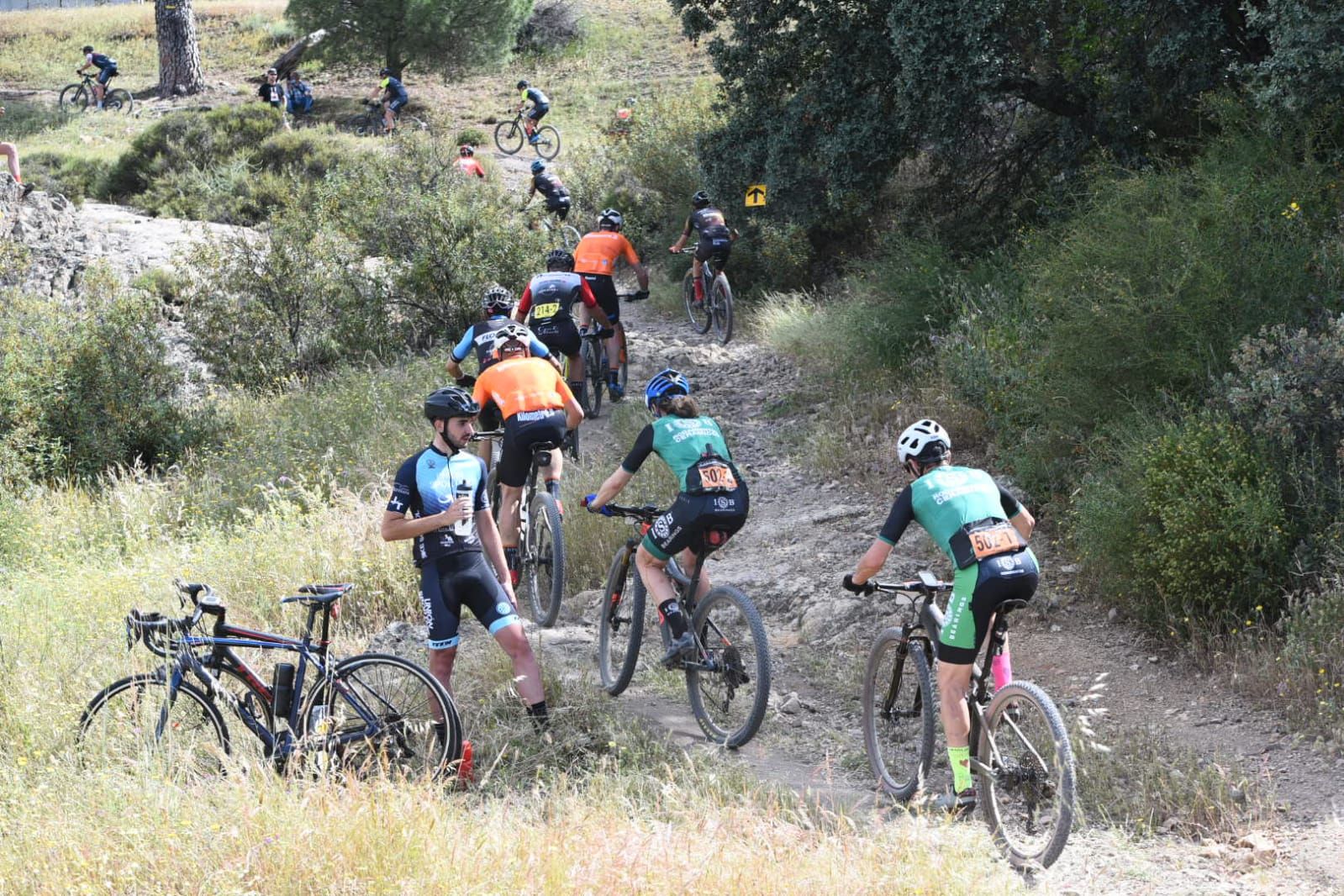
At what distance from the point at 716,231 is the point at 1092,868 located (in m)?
10.6

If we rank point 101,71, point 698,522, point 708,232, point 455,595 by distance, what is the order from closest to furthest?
point 455,595 < point 698,522 < point 708,232 < point 101,71

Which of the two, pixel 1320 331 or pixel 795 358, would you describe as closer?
pixel 1320 331

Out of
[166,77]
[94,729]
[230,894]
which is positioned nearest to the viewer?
[230,894]

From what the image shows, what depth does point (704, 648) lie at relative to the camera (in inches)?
279

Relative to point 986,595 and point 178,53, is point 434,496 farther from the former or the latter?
point 178,53

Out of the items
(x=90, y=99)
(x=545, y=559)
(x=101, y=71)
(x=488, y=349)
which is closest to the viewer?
(x=545, y=559)

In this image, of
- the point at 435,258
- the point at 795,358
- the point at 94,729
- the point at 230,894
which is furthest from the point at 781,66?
the point at 230,894

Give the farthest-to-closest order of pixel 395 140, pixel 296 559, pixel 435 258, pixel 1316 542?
pixel 395 140 < pixel 435 258 < pixel 296 559 < pixel 1316 542

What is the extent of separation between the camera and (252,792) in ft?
18.2

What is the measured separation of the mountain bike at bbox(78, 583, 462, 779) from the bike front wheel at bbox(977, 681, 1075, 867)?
2645 mm

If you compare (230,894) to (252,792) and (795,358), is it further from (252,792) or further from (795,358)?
(795,358)

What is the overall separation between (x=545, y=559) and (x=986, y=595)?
4.14 metres

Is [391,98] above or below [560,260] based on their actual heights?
above

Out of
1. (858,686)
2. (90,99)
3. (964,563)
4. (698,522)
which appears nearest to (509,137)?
(90,99)
